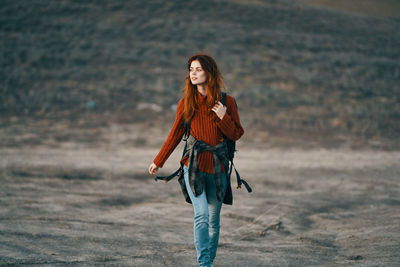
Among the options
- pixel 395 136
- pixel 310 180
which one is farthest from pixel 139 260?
pixel 395 136

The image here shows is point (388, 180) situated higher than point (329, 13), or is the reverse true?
point (329, 13)

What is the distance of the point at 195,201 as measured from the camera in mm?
3723

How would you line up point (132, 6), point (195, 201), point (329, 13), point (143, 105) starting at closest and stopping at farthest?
point (195, 201) → point (143, 105) → point (132, 6) → point (329, 13)

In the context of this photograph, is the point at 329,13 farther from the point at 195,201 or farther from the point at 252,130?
the point at 195,201

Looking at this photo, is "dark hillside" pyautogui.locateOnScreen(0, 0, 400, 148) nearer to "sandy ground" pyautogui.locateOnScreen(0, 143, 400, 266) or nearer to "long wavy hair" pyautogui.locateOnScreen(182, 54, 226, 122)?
"sandy ground" pyautogui.locateOnScreen(0, 143, 400, 266)

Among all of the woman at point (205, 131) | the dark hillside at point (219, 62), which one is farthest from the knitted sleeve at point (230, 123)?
the dark hillside at point (219, 62)

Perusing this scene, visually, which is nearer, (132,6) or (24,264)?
(24,264)

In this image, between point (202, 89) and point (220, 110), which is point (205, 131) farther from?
point (202, 89)

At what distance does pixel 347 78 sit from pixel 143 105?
896 cm

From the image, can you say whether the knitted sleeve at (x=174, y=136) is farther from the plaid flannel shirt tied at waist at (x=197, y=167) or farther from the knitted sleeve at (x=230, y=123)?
the knitted sleeve at (x=230, y=123)

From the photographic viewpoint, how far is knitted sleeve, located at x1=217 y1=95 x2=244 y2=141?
143 inches

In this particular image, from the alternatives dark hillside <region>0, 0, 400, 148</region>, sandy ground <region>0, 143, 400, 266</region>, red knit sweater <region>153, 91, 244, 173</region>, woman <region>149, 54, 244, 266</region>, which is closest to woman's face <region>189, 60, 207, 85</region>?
woman <region>149, 54, 244, 266</region>

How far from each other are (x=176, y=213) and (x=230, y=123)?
3.66m

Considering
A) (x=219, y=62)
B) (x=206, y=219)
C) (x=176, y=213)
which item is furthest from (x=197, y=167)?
(x=219, y=62)
